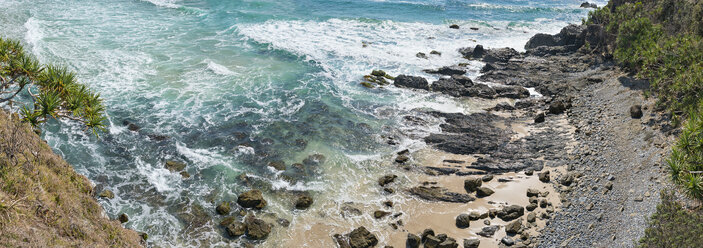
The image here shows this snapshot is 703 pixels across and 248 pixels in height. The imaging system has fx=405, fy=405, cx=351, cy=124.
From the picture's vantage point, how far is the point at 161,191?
20.7 meters

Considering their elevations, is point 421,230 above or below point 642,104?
below

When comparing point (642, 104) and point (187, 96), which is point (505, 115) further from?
point (187, 96)

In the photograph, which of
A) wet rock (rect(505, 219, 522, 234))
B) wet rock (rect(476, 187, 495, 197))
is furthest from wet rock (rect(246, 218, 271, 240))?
wet rock (rect(505, 219, 522, 234))

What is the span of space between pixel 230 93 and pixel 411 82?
1517 centimetres

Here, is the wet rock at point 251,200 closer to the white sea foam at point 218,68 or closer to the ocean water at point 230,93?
the ocean water at point 230,93

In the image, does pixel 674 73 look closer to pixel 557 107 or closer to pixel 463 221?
pixel 557 107

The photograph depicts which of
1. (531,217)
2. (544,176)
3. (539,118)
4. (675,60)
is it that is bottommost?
(531,217)

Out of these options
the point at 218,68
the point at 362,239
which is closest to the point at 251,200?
the point at 362,239

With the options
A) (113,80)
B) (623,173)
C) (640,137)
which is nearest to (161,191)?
(113,80)

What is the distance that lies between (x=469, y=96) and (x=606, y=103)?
9.42m

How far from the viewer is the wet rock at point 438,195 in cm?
2033

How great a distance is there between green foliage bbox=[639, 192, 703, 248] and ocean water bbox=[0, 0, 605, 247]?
38.6 ft

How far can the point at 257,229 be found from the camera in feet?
59.1

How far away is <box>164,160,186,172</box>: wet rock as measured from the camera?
22.4m
